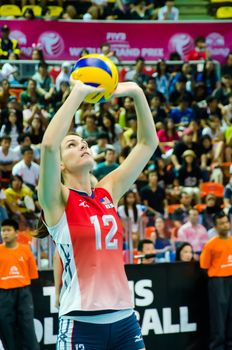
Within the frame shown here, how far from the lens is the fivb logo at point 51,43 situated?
19969 millimetres

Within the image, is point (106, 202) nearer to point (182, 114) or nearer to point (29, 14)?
point (182, 114)

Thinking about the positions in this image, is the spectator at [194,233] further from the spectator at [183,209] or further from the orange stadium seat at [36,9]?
the orange stadium seat at [36,9]

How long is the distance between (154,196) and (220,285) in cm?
380

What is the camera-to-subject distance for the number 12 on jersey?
4.84 meters

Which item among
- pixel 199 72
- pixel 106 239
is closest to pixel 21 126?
pixel 199 72

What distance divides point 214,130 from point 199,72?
2695mm

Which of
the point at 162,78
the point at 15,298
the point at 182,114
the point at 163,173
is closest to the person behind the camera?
the point at 15,298

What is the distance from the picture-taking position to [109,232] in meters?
4.88

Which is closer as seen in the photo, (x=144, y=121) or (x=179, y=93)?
(x=144, y=121)

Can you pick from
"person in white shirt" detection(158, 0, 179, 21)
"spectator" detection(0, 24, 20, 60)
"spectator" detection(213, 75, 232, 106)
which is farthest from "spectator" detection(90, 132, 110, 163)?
"person in white shirt" detection(158, 0, 179, 21)

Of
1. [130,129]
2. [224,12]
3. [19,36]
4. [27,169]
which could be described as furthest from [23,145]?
[224,12]

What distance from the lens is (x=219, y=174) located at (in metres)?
16.1

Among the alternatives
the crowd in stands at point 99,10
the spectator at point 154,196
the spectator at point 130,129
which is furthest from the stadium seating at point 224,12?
the spectator at point 154,196

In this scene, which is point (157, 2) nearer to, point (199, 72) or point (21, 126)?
point (199, 72)
